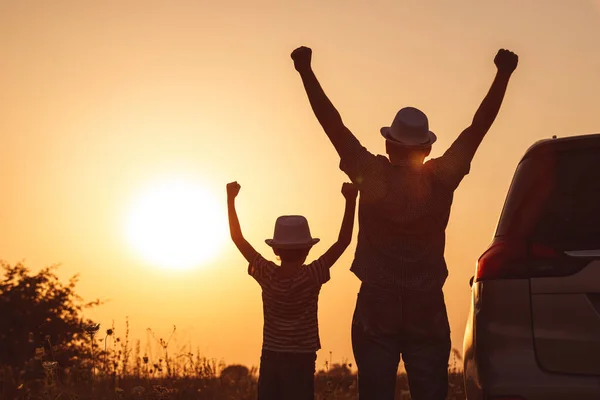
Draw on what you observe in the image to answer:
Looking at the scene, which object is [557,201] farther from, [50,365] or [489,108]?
[50,365]

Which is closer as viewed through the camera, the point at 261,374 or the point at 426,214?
the point at 426,214

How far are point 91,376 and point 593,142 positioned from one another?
22.2 feet

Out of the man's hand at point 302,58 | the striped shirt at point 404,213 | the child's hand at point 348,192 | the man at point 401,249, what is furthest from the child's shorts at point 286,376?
the man's hand at point 302,58

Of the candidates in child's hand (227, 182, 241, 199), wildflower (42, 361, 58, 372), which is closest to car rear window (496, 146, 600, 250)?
child's hand (227, 182, 241, 199)

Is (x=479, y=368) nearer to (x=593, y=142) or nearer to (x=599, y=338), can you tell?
(x=599, y=338)

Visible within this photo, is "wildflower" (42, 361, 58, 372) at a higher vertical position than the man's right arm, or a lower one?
lower

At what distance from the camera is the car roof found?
589cm

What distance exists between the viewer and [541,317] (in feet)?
18.1

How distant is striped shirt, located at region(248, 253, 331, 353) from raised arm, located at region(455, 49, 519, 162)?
188 cm

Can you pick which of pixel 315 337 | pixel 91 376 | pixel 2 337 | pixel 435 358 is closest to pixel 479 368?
pixel 435 358

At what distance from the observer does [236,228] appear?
874 centimetres

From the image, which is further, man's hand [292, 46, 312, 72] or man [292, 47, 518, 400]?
man's hand [292, 46, 312, 72]

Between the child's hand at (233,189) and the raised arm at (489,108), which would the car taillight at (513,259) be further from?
the child's hand at (233,189)

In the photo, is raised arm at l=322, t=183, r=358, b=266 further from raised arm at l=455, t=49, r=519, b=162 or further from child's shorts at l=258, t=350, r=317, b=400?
raised arm at l=455, t=49, r=519, b=162
